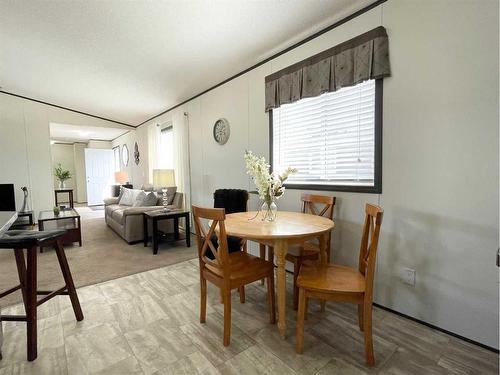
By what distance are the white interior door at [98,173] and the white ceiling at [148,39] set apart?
4.47 meters

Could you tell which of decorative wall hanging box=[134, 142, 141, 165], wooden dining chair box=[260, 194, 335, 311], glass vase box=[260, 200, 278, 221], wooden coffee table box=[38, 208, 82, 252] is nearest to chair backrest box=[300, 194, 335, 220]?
wooden dining chair box=[260, 194, 335, 311]

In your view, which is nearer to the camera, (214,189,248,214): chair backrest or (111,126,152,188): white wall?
(214,189,248,214): chair backrest

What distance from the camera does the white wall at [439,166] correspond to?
1554 millimetres

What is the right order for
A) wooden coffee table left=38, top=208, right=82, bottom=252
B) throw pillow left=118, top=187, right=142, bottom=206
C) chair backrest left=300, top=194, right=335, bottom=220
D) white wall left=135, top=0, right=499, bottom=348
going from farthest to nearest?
throw pillow left=118, top=187, right=142, bottom=206 < wooden coffee table left=38, top=208, right=82, bottom=252 < chair backrest left=300, top=194, right=335, bottom=220 < white wall left=135, top=0, right=499, bottom=348

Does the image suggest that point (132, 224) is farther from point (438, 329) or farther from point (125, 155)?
point (125, 155)

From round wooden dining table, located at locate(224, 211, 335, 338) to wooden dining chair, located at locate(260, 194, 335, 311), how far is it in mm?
141

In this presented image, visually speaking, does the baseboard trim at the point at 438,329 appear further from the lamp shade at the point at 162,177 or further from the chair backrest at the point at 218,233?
the lamp shade at the point at 162,177

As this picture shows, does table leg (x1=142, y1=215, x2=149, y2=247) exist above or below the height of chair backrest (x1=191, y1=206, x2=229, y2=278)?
below

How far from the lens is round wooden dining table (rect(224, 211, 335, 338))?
1.63 m

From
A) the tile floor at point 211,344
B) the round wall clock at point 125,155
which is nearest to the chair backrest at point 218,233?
the tile floor at point 211,344

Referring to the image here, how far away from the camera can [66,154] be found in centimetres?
948

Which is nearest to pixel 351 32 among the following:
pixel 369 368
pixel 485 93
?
pixel 485 93

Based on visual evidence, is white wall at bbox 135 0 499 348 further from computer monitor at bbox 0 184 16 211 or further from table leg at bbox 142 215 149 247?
computer monitor at bbox 0 184 16 211

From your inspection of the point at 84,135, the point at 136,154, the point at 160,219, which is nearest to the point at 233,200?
the point at 160,219
